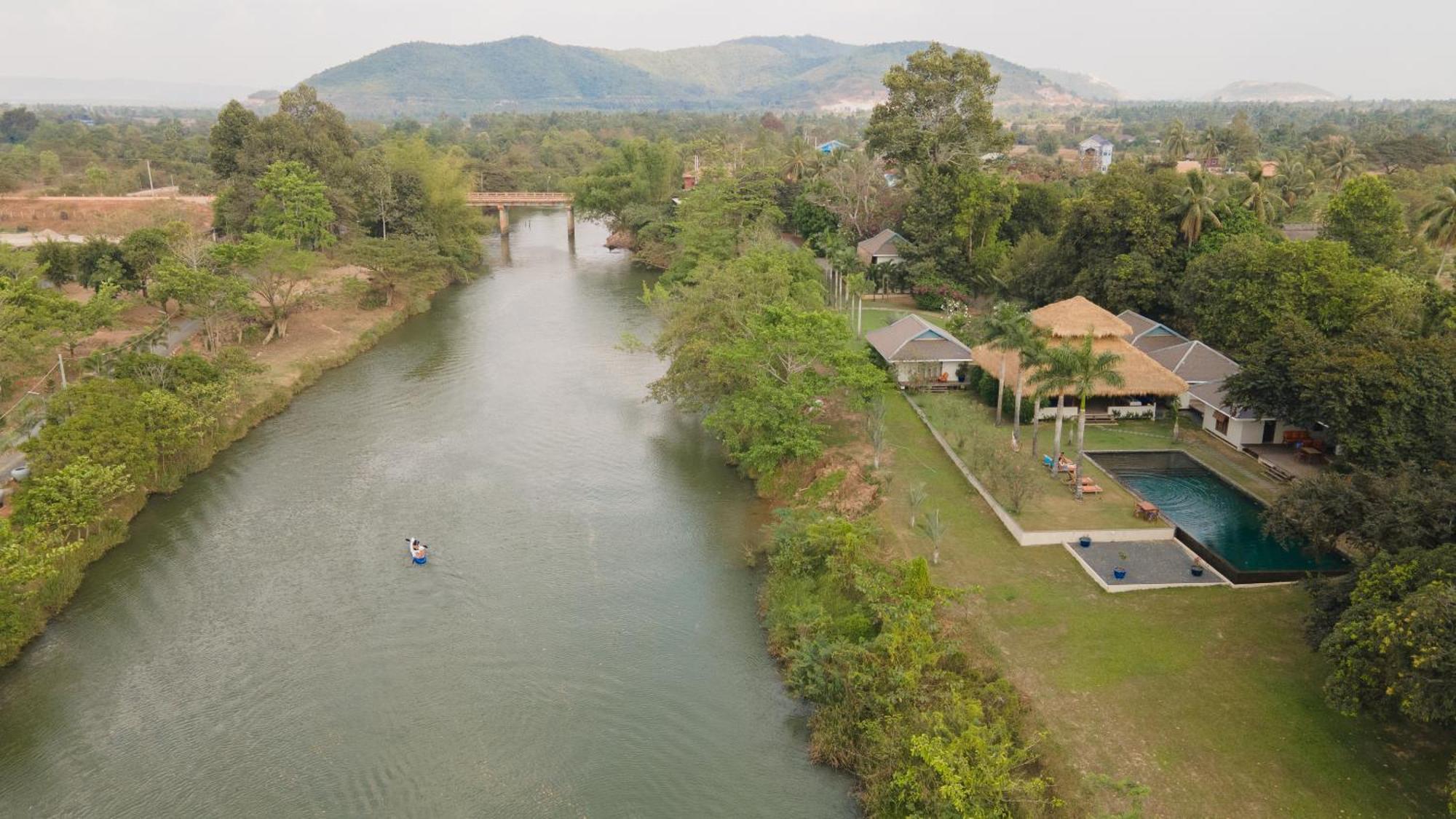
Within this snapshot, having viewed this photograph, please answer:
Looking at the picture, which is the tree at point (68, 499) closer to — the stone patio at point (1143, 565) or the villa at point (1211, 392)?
the stone patio at point (1143, 565)

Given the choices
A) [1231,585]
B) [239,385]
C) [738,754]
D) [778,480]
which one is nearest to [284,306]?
[239,385]

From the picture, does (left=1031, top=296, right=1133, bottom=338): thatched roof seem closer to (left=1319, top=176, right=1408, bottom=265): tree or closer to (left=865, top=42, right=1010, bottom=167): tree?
(left=1319, top=176, right=1408, bottom=265): tree

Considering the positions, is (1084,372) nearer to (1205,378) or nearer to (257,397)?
(1205,378)

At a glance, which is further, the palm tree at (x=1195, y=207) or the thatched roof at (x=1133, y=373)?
the palm tree at (x=1195, y=207)

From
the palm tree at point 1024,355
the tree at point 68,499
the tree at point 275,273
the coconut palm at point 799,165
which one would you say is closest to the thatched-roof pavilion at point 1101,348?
the palm tree at point 1024,355

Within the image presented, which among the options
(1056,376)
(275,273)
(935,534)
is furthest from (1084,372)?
(275,273)

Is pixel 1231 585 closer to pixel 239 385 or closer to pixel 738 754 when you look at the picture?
pixel 738 754
